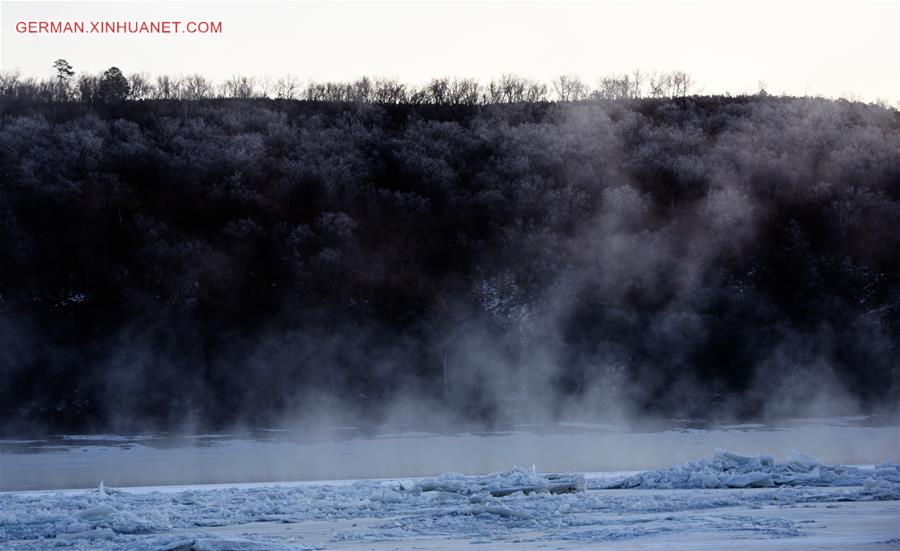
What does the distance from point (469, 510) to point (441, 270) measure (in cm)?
2235

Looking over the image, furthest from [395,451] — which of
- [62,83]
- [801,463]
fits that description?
[62,83]

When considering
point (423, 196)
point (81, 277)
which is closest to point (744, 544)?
point (81, 277)

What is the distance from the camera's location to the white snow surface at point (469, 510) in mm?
11609

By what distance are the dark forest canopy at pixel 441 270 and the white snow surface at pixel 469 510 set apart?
1396cm

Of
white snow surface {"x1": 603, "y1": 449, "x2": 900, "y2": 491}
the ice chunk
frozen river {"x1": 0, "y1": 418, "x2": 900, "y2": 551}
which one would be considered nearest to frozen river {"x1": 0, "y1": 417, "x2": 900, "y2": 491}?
frozen river {"x1": 0, "y1": 418, "x2": 900, "y2": 551}

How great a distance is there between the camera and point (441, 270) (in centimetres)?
3575

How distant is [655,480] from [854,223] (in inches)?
955

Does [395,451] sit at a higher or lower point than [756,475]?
higher

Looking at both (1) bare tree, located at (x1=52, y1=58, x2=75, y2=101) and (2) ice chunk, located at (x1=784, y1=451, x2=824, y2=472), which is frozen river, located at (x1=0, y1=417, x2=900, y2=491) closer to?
(2) ice chunk, located at (x1=784, y1=451, x2=824, y2=472)

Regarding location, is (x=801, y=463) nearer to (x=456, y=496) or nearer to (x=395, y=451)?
(x=456, y=496)

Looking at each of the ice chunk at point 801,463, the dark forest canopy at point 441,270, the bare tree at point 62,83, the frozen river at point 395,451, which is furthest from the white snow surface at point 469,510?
the bare tree at point 62,83

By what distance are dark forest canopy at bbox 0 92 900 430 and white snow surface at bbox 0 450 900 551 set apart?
13964mm

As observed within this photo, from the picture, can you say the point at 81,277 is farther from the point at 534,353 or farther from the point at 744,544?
the point at 744,544

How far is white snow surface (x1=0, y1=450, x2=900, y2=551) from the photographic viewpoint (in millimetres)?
11609
